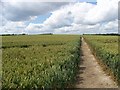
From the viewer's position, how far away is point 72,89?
44.8 feet

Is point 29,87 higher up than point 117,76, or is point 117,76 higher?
point 29,87

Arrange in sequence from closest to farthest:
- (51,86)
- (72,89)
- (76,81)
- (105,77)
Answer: (51,86), (72,89), (76,81), (105,77)

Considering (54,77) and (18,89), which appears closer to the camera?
(18,89)

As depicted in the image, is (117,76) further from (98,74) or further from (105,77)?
(98,74)

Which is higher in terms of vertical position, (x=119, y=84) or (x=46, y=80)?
(x=46, y=80)

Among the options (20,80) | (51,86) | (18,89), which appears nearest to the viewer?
(18,89)

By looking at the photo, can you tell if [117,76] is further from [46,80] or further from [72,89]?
[46,80]

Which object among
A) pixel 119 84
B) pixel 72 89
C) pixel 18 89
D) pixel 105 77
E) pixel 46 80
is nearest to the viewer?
pixel 18 89

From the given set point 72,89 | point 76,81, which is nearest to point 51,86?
point 72,89

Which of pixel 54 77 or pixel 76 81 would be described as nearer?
pixel 54 77

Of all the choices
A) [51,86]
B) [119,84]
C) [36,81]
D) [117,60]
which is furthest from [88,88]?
[36,81]

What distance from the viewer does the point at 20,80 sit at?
844cm

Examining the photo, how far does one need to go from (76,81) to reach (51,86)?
18.4 feet

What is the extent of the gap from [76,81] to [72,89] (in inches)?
75.6
